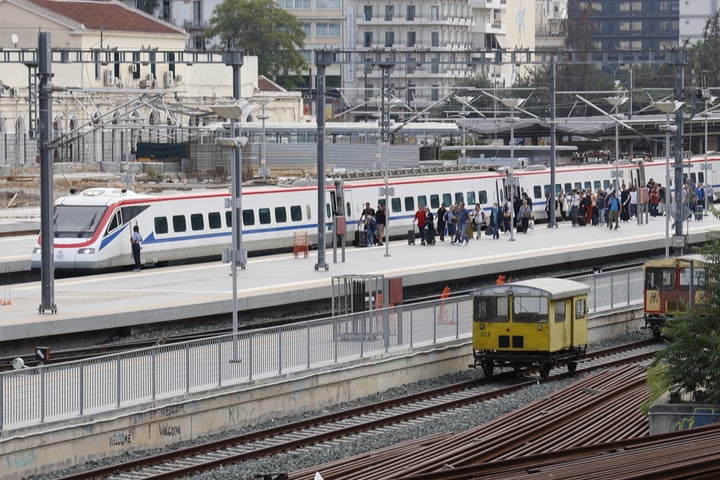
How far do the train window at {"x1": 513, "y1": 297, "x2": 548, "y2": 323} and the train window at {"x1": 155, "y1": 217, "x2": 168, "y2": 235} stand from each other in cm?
1784

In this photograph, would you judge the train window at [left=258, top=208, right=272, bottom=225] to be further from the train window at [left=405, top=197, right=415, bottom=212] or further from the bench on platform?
the train window at [left=405, top=197, right=415, bottom=212]

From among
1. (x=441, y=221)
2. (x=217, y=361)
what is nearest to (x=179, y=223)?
(x=441, y=221)

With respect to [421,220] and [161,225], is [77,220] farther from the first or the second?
[421,220]

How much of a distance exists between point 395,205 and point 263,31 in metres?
75.8

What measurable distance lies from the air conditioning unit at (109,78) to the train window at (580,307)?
6207 centimetres

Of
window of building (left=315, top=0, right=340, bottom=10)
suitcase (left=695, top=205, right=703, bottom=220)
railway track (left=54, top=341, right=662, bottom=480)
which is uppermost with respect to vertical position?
window of building (left=315, top=0, right=340, bottom=10)

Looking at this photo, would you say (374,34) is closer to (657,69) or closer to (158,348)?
(657,69)

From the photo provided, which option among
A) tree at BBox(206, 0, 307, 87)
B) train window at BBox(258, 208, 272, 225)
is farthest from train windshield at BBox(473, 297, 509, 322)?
tree at BBox(206, 0, 307, 87)

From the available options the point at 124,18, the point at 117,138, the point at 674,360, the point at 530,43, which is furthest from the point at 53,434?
the point at 530,43

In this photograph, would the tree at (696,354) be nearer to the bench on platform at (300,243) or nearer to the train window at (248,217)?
the bench on platform at (300,243)

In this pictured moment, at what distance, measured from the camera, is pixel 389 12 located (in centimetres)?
14750

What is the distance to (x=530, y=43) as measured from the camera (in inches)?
7106

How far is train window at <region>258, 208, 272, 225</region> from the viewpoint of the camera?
52.6 m

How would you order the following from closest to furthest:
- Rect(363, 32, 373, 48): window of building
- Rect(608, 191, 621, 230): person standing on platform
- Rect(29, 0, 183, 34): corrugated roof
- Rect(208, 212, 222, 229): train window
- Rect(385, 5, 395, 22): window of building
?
Rect(208, 212, 222, 229): train window
Rect(608, 191, 621, 230): person standing on platform
Rect(29, 0, 183, 34): corrugated roof
Rect(385, 5, 395, 22): window of building
Rect(363, 32, 373, 48): window of building
